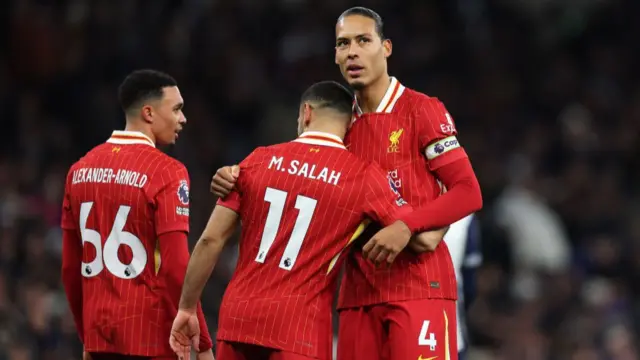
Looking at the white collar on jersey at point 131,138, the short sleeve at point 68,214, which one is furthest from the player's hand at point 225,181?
the short sleeve at point 68,214

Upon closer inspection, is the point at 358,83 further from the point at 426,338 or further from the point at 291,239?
the point at 426,338

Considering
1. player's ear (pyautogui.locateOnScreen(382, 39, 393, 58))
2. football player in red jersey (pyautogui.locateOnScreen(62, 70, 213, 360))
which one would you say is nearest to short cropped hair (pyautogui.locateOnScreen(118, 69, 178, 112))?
football player in red jersey (pyautogui.locateOnScreen(62, 70, 213, 360))

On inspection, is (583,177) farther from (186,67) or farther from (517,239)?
(186,67)

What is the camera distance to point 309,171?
6.19 m

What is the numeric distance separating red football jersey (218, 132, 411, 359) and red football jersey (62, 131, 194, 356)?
0.53 metres

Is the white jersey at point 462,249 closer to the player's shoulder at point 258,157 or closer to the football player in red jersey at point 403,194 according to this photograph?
the football player in red jersey at point 403,194

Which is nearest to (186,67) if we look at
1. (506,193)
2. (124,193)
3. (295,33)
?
(295,33)

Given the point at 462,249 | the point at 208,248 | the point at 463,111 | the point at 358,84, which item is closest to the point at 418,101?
the point at 358,84

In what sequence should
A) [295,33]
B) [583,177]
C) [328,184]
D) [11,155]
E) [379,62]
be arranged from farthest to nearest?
[295,33], [583,177], [11,155], [379,62], [328,184]

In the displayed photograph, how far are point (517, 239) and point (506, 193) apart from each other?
1.74 ft

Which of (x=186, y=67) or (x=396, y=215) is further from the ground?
(x=186, y=67)

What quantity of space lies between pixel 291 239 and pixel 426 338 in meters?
0.82

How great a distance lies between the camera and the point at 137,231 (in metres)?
6.62

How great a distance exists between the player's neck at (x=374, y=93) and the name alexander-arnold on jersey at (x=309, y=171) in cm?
55
